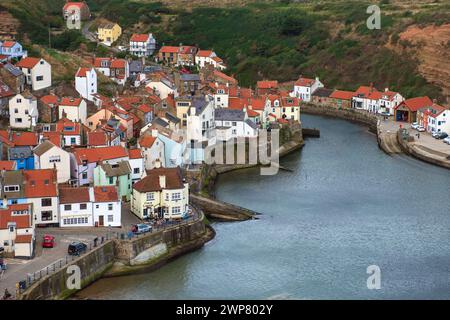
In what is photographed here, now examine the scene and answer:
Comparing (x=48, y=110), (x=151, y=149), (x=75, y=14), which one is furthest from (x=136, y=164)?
(x=75, y=14)

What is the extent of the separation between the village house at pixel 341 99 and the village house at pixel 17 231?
33631 mm

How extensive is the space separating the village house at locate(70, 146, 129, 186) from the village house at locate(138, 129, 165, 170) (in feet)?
7.41

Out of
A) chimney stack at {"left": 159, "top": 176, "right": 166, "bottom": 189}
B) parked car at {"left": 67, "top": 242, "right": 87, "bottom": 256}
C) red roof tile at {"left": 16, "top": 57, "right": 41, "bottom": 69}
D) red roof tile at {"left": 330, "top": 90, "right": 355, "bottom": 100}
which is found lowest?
parked car at {"left": 67, "top": 242, "right": 87, "bottom": 256}

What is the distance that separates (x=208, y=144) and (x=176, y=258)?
493 inches

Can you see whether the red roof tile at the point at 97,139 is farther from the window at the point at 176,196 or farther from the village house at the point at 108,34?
the village house at the point at 108,34

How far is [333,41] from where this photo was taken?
63438 mm

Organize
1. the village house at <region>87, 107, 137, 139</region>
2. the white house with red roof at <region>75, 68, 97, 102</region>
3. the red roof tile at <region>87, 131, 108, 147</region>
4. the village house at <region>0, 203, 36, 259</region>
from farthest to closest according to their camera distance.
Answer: the white house with red roof at <region>75, 68, 97, 102</region> → the village house at <region>87, 107, 137, 139</region> → the red roof tile at <region>87, 131, 108, 147</region> → the village house at <region>0, 203, 36, 259</region>

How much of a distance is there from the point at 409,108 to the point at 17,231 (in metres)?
31.3

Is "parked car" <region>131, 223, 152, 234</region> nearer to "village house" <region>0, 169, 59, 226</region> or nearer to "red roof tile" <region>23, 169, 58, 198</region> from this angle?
"village house" <region>0, 169, 59, 226</region>

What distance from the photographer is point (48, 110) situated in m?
32.8

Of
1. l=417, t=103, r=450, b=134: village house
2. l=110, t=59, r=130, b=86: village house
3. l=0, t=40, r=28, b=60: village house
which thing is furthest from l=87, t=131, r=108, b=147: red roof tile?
l=417, t=103, r=450, b=134: village house

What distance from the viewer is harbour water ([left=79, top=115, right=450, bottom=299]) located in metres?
18.9

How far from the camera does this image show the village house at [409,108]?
44909mm
